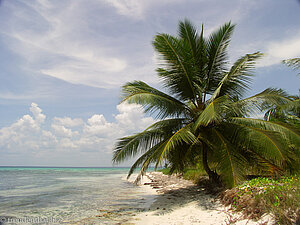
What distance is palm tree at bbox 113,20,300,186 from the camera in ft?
24.8

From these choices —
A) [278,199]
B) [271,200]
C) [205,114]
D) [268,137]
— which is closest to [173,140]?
[205,114]

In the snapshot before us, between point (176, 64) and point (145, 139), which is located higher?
point (176, 64)

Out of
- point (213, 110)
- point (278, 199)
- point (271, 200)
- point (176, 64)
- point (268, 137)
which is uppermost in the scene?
point (176, 64)

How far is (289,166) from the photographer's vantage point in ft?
28.6

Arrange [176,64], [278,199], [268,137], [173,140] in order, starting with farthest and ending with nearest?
[176,64]
[173,140]
[268,137]
[278,199]

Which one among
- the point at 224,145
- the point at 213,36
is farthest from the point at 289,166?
the point at 213,36

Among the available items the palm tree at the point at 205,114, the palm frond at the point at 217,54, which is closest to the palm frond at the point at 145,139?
the palm tree at the point at 205,114

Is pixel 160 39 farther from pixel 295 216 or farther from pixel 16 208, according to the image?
pixel 16 208

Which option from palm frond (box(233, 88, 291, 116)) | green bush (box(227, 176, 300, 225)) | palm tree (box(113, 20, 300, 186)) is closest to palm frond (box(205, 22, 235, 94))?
palm tree (box(113, 20, 300, 186))

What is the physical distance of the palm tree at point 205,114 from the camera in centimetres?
756

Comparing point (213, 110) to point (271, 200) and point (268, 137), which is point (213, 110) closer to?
point (268, 137)

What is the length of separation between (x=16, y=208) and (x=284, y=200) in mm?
10267

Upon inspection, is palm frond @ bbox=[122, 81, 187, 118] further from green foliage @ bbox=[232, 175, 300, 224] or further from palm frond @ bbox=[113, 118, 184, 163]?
green foliage @ bbox=[232, 175, 300, 224]

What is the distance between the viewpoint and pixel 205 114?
712cm
